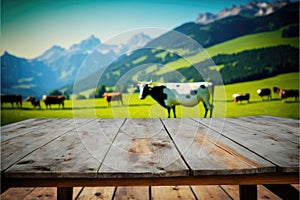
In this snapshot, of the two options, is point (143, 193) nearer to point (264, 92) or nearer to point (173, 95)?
point (173, 95)

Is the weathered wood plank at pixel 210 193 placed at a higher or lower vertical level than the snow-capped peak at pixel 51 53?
lower

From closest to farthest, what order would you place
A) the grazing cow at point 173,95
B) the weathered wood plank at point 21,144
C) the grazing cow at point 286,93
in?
the weathered wood plank at point 21,144 < the grazing cow at point 173,95 < the grazing cow at point 286,93

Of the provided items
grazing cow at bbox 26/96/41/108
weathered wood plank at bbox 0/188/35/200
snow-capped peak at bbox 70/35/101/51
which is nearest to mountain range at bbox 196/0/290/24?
snow-capped peak at bbox 70/35/101/51

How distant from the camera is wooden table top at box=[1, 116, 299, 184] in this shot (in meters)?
0.56

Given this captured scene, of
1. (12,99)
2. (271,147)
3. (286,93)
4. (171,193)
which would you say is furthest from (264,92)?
(12,99)

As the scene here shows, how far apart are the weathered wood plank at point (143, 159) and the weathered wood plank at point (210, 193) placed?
0.69m

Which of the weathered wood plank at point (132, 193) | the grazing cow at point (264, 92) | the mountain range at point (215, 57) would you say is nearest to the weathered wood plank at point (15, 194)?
the weathered wood plank at point (132, 193)

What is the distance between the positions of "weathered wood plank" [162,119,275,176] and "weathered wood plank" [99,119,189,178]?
34 mm

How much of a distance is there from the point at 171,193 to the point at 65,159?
948 millimetres

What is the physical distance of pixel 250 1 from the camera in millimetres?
4113

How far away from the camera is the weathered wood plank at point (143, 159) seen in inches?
21.6

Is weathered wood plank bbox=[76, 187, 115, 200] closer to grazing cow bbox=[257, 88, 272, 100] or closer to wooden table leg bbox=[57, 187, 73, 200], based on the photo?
wooden table leg bbox=[57, 187, 73, 200]

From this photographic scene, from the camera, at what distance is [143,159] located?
0.64m

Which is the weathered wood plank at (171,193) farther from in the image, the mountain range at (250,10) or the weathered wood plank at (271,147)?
the mountain range at (250,10)
